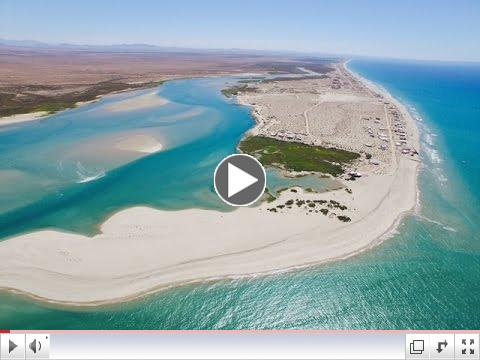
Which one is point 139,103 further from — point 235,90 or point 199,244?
point 199,244

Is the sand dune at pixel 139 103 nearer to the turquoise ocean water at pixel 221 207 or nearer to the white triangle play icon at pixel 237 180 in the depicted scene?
the turquoise ocean water at pixel 221 207

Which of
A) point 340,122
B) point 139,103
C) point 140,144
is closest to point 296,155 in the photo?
point 340,122

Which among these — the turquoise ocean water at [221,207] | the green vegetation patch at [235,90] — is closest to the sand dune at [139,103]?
the turquoise ocean water at [221,207]

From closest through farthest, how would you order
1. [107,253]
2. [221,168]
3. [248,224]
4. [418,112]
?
1. [221,168]
2. [107,253]
3. [248,224]
4. [418,112]

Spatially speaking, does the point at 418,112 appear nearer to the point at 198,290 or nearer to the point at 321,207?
the point at 321,207

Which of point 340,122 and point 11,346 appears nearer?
point 11,346

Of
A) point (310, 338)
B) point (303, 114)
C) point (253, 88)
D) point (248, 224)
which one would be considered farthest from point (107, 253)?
point (253, 88)
